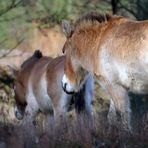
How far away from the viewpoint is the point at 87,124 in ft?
29.8

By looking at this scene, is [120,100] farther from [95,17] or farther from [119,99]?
[95,17]

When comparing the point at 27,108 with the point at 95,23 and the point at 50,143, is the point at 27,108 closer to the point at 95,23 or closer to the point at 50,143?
the point at 95,23

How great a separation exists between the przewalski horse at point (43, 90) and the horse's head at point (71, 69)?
0.66 metres

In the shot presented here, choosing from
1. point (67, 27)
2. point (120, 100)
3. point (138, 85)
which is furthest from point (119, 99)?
point (67, 27)

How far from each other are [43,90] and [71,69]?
1497mm

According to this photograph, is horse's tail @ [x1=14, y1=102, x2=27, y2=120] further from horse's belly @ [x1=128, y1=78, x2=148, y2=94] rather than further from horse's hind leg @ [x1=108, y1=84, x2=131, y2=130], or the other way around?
horse's belly @ [x1=128, y1=78, x2=148, y2=94]

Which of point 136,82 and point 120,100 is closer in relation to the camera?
point 136,82

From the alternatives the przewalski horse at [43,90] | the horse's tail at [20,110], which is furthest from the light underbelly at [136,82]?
the horse's tail at [20,110]

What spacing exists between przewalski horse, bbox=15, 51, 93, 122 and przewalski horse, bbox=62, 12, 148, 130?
1.00 metres

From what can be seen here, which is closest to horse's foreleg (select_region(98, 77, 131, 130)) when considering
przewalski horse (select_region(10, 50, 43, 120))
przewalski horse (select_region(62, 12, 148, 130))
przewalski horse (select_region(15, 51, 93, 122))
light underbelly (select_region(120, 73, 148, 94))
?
przewalski horse (select_region(62, 12, 148, 130))

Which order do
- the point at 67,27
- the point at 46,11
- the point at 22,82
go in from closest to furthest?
1. the point at 67,27
2. the point at 22,82
3. the point at 46,11

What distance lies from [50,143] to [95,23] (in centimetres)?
237

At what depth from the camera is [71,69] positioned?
10648 mm

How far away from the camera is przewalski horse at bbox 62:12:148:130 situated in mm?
8820
